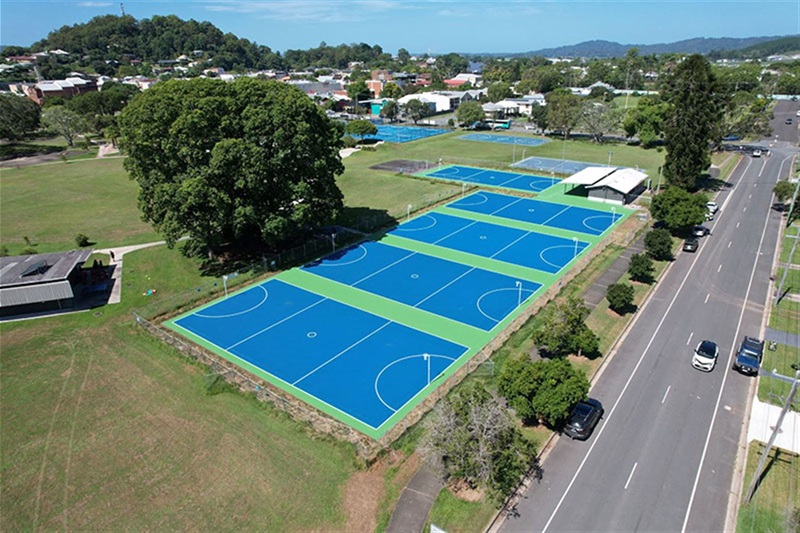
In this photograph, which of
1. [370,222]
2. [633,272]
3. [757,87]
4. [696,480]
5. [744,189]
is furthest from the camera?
[757,87]

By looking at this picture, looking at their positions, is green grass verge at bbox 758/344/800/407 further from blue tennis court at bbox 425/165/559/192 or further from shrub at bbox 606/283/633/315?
blue tennis court at bbox 425/165/559/192

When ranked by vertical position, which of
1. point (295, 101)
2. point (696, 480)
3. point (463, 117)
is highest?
point (295, 101)

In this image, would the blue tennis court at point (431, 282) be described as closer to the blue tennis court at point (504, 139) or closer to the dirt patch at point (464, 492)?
the dirt patch at point (464, 492)

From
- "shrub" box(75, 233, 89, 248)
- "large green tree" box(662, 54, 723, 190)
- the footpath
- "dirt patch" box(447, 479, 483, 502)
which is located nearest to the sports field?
the footpath

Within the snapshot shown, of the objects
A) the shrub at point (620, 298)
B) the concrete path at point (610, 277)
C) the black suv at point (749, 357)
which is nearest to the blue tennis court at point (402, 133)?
the concrete path at point (610, 277)

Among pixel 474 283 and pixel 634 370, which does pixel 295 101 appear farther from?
pixel 634 370

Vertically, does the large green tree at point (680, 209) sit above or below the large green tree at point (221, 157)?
below

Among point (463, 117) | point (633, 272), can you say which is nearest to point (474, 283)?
point (633, 272)
